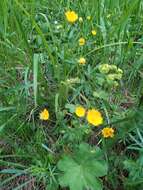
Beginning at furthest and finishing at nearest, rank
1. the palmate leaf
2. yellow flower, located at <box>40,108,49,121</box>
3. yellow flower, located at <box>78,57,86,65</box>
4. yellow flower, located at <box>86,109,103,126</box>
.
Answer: yellow flower, located at <box>78,57,86,65</box> < yellow flower, located at <box>40,108,49,121</box> < yellow flower, located at <box>86,109,103,126</box> < the palmate leaf

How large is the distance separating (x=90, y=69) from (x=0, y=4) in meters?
0.50

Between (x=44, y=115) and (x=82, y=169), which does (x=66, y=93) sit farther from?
(x=82, y=169)

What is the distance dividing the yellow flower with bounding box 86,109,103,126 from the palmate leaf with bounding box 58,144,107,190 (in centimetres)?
10

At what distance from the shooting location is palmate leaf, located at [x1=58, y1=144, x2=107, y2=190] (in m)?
1.55

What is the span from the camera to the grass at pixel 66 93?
1712mm

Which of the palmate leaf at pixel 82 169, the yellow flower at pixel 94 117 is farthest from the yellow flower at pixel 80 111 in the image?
the palmate leaf at pixel 82 169

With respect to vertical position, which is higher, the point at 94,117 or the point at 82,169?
the point at 94,117

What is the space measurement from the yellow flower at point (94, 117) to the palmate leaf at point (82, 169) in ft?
0.32

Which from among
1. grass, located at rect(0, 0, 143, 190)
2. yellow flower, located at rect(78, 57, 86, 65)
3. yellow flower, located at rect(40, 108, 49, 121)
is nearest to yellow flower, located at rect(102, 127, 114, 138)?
grass, located at rect(0, 0, 143, 190)

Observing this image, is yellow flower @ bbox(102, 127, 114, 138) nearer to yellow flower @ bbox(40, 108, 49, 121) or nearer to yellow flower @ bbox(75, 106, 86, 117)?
yellow flower @ bbox(75, 106, 86, 117)

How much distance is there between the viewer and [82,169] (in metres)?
1.58

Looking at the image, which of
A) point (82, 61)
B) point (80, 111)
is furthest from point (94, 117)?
point (82, 61)

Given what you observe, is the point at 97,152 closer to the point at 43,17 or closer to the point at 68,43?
the point at 68,43

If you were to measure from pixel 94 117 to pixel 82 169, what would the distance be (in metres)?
0.22
